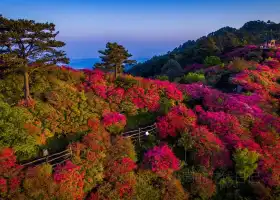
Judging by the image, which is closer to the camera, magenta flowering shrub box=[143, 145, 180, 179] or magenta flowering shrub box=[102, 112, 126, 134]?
magenta flowering shrub box=[143, 145, 180, 179]

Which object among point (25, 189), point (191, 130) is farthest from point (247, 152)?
point (25, 189)

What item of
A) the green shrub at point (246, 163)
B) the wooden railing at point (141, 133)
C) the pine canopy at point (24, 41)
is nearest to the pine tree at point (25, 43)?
the pine canopy at point (24, 41)

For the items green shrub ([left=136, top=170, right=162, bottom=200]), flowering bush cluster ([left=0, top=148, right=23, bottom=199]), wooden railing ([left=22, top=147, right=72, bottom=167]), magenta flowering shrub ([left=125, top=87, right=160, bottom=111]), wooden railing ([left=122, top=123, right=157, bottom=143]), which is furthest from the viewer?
magenta flowering shrub ([left=125, top=87, right=160, bottom=111])

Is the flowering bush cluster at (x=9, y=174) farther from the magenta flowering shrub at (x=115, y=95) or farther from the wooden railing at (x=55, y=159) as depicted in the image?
the magenta flowering shrub at (x=115, y=95)

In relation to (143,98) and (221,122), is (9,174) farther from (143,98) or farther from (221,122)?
(221,122)

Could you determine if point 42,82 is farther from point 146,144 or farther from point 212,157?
point 212,157

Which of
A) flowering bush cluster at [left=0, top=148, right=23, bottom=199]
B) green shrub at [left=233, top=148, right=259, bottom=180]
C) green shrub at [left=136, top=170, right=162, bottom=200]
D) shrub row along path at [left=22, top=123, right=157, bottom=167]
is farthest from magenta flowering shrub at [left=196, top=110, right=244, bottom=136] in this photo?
flowering bush cluster at [left=0, top=148, right=23, bottom=199]

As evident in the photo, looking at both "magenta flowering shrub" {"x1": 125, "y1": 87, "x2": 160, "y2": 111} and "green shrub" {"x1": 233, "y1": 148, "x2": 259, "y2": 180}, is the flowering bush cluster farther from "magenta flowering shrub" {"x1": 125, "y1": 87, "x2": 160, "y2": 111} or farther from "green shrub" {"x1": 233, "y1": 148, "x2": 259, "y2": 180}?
"green shrub" {"x1": 233, "y1": 148, "x2": 259, "y2": 180}
